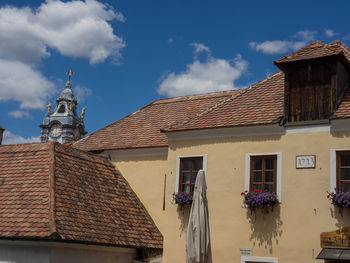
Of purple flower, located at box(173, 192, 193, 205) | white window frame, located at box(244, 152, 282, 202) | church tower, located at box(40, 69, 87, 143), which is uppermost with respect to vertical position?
church tower, located at box(40, 69, 87, 143)

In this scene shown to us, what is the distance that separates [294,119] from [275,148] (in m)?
1.01

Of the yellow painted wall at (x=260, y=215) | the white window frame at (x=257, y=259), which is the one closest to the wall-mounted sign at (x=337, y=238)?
the yellow painted wall at (x=260, y=215)

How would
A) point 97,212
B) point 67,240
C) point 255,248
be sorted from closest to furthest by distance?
point 67,240
point 255,248
point 97,212

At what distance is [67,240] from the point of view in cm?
1345

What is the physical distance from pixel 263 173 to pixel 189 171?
2487 mm

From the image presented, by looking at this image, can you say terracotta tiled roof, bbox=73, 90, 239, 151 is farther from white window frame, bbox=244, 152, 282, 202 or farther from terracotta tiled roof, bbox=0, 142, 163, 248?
white window frame, bbox=244, 152, 282, 202

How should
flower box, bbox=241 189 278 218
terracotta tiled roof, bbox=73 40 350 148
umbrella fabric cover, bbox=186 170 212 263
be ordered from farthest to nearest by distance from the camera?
terracotta tiled roof, bbox=73 40 350 148, flower box, bbox=241 189 278 218, umbrella fabric cover, bbox=186 170 212 263

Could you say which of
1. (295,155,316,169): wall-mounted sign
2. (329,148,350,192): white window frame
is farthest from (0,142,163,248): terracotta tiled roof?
(329,148,350,192): white window frame

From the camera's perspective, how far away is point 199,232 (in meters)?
13.1

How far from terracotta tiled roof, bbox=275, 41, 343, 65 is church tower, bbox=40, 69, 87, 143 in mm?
65839

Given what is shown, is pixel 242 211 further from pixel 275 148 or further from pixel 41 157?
pixel 41 157

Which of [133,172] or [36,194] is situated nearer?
[36,194]

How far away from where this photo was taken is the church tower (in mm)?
79062

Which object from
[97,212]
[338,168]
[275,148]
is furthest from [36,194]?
[338,168]
